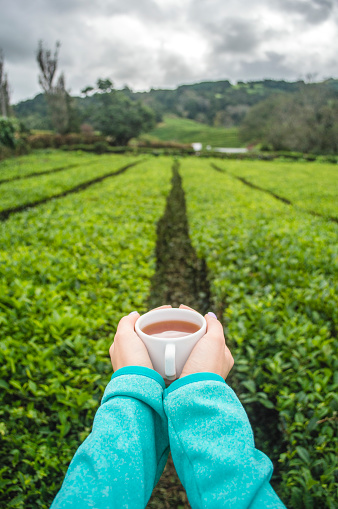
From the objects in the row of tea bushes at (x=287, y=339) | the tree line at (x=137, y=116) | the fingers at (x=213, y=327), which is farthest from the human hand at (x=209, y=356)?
the tree line at (x=137, y=116)

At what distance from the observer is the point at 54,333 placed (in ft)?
7.86

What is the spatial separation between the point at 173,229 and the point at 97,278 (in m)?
4.04

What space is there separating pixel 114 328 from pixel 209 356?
6.46 ft

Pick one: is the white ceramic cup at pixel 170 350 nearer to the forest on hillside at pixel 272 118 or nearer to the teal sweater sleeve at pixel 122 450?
the teal sweater sleeve at pixel 122 450

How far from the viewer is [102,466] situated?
66cm

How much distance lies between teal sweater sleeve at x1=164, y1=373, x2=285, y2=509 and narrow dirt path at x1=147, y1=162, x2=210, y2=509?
158 cm

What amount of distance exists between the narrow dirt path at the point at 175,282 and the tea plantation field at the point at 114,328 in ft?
1.09

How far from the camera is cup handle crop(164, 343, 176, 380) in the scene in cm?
→ 90

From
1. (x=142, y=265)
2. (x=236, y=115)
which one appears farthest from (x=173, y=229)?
(x=236, y=115)

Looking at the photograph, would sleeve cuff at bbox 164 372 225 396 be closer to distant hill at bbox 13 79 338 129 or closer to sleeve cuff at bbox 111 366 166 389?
sleeve cuff at bbox 111 366 166 389

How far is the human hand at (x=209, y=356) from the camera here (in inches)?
35.1

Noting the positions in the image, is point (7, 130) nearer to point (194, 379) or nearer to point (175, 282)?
point (175, 282)

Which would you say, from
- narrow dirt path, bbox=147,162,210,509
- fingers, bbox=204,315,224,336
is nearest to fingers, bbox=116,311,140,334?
fingers, bbox=204,315,224,336

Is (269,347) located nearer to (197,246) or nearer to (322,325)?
(322,325)
